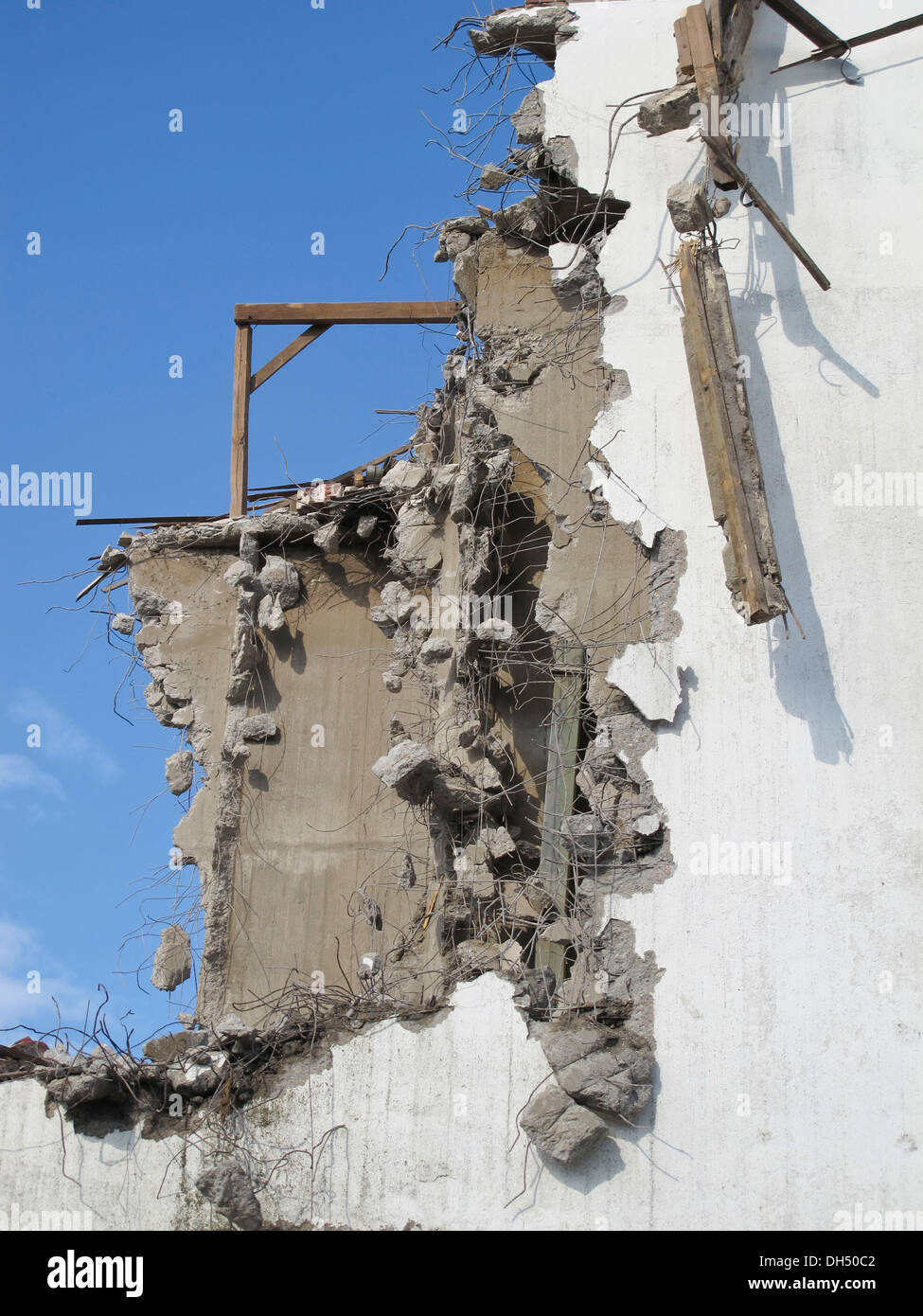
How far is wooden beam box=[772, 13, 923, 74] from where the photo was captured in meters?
7.36

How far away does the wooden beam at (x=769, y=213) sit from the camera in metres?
6.86

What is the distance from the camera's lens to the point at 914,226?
7.09 metres

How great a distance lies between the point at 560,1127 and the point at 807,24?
19.8 feet

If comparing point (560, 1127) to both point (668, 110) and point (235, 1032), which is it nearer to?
point (235, 1032)

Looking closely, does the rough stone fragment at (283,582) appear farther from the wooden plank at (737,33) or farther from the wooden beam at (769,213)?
the wooden plank at (737,33)

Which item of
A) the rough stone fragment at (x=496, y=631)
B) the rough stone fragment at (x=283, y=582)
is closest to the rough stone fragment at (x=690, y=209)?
the rough stone fragment at (x=496, y=631)

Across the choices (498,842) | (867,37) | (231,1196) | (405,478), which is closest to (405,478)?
(405,478)

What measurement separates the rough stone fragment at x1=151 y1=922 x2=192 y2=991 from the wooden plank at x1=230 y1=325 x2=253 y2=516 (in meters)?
2.97

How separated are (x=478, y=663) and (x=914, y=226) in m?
3.34

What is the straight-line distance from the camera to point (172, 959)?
7.99 m

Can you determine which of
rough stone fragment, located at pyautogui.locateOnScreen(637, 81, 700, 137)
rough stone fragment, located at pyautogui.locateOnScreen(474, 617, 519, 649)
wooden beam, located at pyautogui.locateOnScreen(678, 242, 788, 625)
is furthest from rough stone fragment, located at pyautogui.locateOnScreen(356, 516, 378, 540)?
rough stone fragment, located at pyautogui.locateOnScreen(637, 81, 700, 137)

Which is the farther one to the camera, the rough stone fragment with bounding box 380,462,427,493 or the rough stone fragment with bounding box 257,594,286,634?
the rough stone fragment with bounding box 257,594,286,634

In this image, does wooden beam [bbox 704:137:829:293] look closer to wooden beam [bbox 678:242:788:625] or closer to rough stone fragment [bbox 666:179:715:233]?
rough stone fragment [bbox 666:179:715:233]
